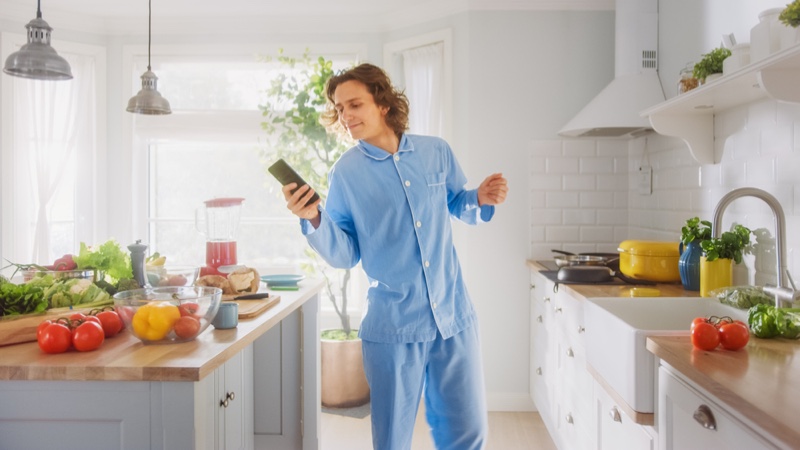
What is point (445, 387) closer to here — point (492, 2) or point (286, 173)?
point (286, 173)

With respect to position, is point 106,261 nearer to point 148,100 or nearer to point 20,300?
point 20,300

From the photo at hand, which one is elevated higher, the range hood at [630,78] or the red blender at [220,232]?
the range hood at [630,78]

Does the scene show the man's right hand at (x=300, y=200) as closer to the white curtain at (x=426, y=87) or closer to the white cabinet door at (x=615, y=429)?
the white cabinet door at (x=615, y=429)

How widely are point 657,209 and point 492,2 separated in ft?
5.31

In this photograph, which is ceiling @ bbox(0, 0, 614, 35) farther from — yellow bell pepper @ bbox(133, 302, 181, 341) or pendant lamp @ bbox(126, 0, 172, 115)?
yellow bell pepper @ bbox(133, 302, 181, 341)

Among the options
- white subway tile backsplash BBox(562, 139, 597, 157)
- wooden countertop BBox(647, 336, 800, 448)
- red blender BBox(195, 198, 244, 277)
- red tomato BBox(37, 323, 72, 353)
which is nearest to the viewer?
wooden countertop BBox(647, 336, 800, 448)

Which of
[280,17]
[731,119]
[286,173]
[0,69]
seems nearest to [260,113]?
[280,17]

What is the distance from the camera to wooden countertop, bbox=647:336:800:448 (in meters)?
0.95

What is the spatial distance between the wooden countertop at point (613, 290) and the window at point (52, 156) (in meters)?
3.55

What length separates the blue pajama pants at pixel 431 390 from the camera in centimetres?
205

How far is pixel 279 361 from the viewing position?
2.80 metres

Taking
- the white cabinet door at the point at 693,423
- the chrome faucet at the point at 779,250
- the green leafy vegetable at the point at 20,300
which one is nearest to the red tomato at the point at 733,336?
the white cabinet door at the point at 693,423

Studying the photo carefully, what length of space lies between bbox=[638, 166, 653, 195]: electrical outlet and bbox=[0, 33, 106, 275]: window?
12.2 ft

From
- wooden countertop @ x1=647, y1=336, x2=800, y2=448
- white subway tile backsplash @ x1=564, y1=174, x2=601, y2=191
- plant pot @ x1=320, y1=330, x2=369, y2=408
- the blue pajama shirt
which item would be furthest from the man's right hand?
white subway tile backsplash @ x1=564, y1=174, x2=601, y2=191
